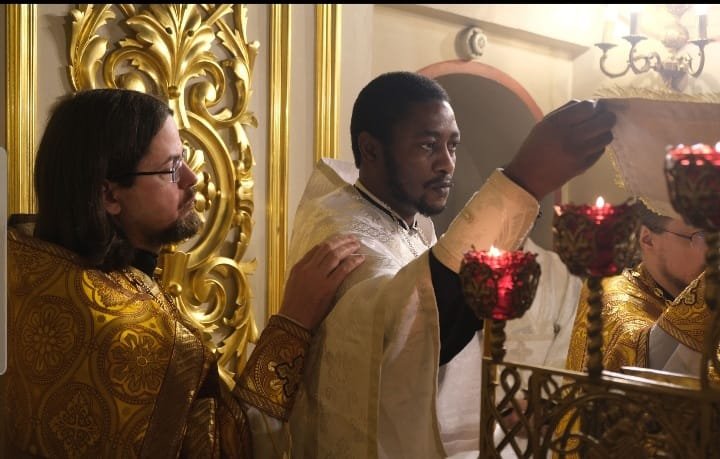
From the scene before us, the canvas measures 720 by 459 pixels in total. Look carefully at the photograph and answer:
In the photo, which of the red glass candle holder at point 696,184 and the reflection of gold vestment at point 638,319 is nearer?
the red glass candle holder at point 696,184

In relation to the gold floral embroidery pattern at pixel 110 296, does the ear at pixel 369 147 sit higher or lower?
higher

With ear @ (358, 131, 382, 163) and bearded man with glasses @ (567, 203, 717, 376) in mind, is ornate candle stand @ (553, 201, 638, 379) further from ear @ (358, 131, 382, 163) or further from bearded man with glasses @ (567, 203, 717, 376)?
ear @ (358, 131, 382, 163)

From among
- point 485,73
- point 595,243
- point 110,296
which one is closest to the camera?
point 595,243

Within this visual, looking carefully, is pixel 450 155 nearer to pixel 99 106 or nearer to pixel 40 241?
pixel 99 106

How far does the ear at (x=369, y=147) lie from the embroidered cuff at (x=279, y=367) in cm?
48

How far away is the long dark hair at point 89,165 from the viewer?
1.87m

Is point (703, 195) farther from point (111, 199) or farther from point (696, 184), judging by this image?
point (111, 199)

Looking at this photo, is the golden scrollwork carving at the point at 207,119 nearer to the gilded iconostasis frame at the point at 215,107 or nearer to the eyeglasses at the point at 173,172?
the gilded iconostasis frame at the point at 215,107

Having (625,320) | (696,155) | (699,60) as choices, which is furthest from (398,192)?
(699,60)

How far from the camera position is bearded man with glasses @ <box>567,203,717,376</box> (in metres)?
1.86

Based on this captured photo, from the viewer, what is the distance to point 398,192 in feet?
6.72

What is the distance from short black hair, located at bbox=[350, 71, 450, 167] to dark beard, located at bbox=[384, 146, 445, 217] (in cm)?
4

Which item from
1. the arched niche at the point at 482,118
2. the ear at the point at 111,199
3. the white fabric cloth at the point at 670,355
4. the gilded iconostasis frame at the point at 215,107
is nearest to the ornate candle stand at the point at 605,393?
the white fabric cloth at the point at 670,355

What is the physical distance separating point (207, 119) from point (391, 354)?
1387mm
